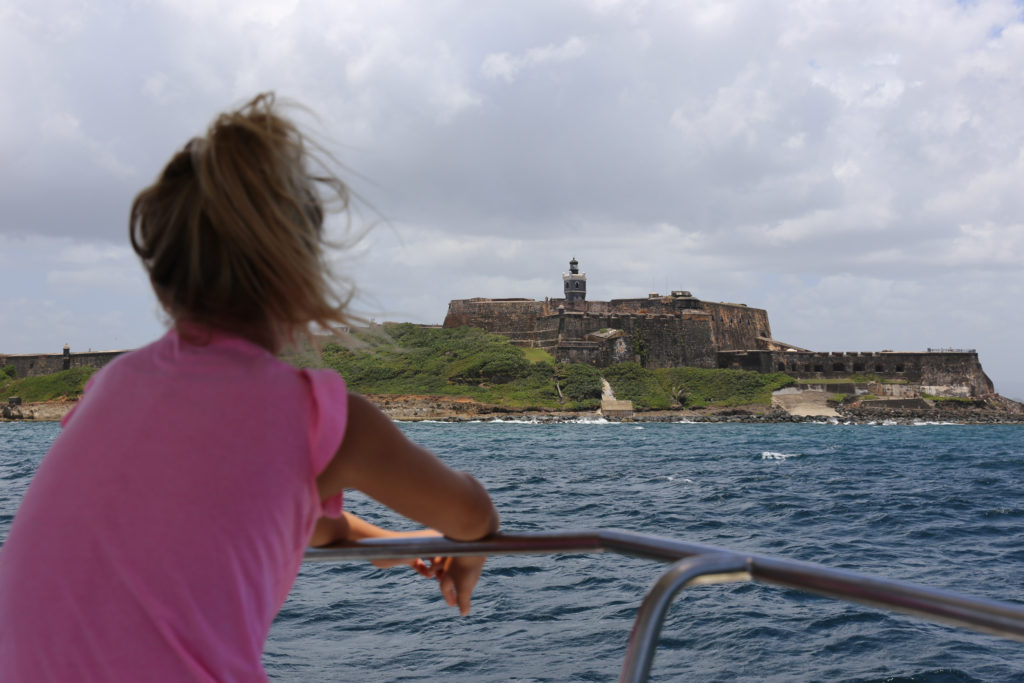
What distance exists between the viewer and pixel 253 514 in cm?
112

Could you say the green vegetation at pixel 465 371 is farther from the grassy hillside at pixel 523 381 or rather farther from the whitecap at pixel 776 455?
the whitecap at pixel 776 455

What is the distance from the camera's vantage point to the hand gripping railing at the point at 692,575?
4.23 feet

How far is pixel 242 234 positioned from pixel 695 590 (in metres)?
9.25

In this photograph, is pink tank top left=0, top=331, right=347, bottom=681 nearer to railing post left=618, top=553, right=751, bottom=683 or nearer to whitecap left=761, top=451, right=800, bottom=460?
railing post left=618, top=553, right=751, bottom=683

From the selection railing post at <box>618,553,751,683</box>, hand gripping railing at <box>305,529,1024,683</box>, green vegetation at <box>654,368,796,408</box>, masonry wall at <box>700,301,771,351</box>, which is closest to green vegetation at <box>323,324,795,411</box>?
green vegetation at <box>654,368,796,408</box>

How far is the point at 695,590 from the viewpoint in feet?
31.3

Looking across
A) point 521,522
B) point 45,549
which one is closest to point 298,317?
point 45,549

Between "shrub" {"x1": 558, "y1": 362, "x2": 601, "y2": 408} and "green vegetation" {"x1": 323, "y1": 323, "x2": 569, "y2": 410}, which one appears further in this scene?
"green vegetation" {"x1": 323, "y1": 323, "x2": 569, "y2": 410}

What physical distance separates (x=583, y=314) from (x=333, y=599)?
155ft

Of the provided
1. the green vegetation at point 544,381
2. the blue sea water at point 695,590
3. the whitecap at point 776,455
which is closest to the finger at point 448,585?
the blue sea water at point 695,590

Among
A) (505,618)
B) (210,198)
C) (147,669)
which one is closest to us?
(147,669)

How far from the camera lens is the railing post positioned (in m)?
1.44

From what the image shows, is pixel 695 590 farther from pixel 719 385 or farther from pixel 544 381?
pixel 719 385

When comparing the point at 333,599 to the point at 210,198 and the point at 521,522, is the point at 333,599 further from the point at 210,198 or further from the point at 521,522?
the point at 210,198
